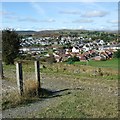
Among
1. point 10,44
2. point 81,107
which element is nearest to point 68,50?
point 10,44

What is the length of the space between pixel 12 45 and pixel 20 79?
17275 mm

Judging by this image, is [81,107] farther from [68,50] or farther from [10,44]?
[68,50]

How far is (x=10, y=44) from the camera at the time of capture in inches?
1054

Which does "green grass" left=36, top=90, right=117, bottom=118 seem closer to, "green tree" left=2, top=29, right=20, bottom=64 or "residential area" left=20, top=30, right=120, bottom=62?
"green tree" left=2, top=29, right=20, bottom=64

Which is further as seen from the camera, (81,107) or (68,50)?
(68,50)

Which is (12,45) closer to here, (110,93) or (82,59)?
(82,59)

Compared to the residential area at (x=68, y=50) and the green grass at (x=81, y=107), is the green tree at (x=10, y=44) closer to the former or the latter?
the residential area at (x=68, y=50)

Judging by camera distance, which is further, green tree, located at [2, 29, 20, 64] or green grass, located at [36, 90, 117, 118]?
green tree, located at [2, 29, 20, 64]

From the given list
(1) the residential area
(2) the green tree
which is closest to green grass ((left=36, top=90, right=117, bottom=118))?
(2) the green tree

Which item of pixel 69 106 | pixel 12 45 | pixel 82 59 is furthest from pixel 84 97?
pixel 82 59

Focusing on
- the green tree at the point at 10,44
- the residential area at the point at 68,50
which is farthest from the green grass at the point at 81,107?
the residential area at the point at 68,50

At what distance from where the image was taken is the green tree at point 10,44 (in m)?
26.6

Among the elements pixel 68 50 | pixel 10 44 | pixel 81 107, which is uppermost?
pixel 10 44

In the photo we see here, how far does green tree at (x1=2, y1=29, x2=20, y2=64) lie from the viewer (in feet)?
87.2
